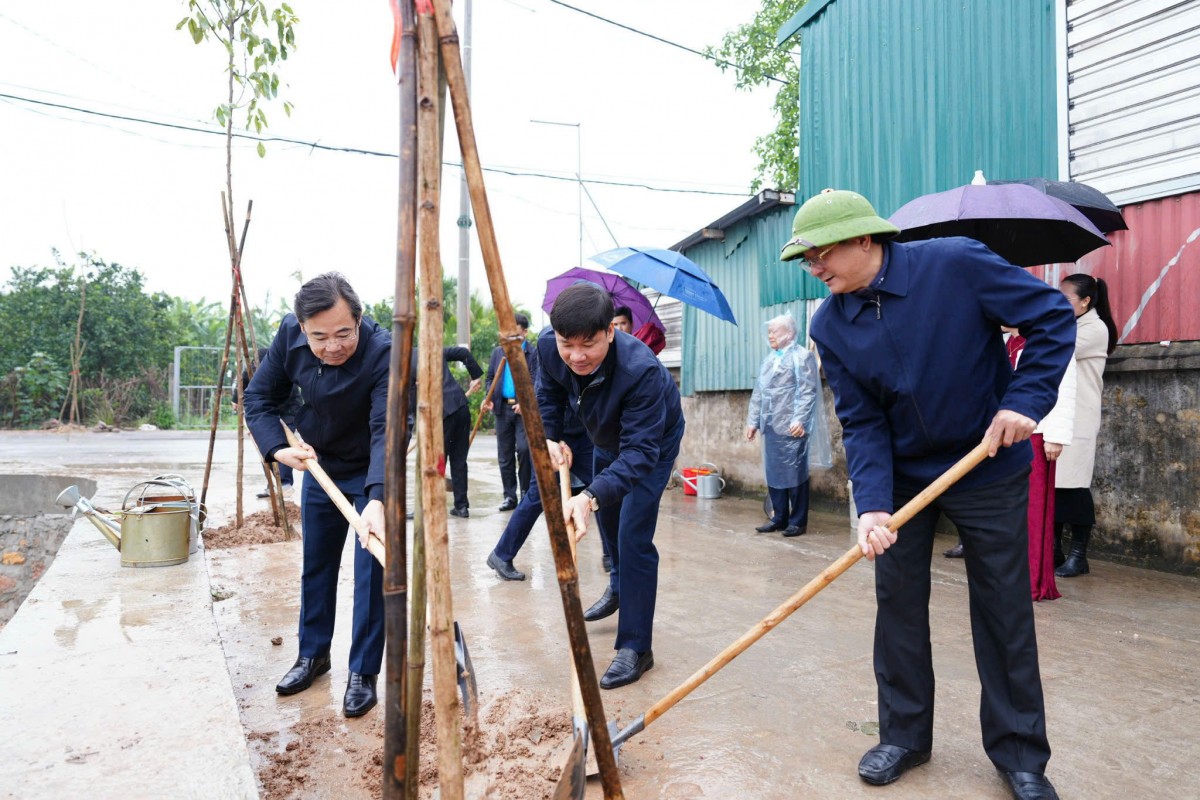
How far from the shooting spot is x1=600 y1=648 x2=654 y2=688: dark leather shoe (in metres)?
3.08

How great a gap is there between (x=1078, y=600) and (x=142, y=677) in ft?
14.6

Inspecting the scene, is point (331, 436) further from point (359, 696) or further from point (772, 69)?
point (772, 69)

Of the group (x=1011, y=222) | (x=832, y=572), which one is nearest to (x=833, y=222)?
(x=832, y=572)

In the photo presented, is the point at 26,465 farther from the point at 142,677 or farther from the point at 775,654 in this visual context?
the point at 775,654

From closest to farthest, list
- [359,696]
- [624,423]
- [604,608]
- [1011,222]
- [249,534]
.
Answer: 1. [359,696]
2. [624,423]
3. [604,608]
4. [1011,222]
5. [249,534]

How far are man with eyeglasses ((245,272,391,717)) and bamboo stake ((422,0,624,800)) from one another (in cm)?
95

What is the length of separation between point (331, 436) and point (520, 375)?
159cm

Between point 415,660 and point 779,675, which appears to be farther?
point 779,675

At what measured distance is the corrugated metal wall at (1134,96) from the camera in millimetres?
4730

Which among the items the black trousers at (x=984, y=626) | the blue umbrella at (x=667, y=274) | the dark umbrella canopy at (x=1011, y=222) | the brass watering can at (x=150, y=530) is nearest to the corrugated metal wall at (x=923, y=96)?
the dark umbrella canopy at (x=1011, y=222)

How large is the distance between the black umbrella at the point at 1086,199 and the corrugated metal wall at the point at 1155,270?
25 cm

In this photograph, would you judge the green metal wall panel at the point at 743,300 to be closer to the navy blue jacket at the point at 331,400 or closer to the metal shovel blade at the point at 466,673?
the navy blue jacket at the point at 331,400

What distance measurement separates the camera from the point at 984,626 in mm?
2314

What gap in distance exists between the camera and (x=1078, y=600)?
4270 millimetres
